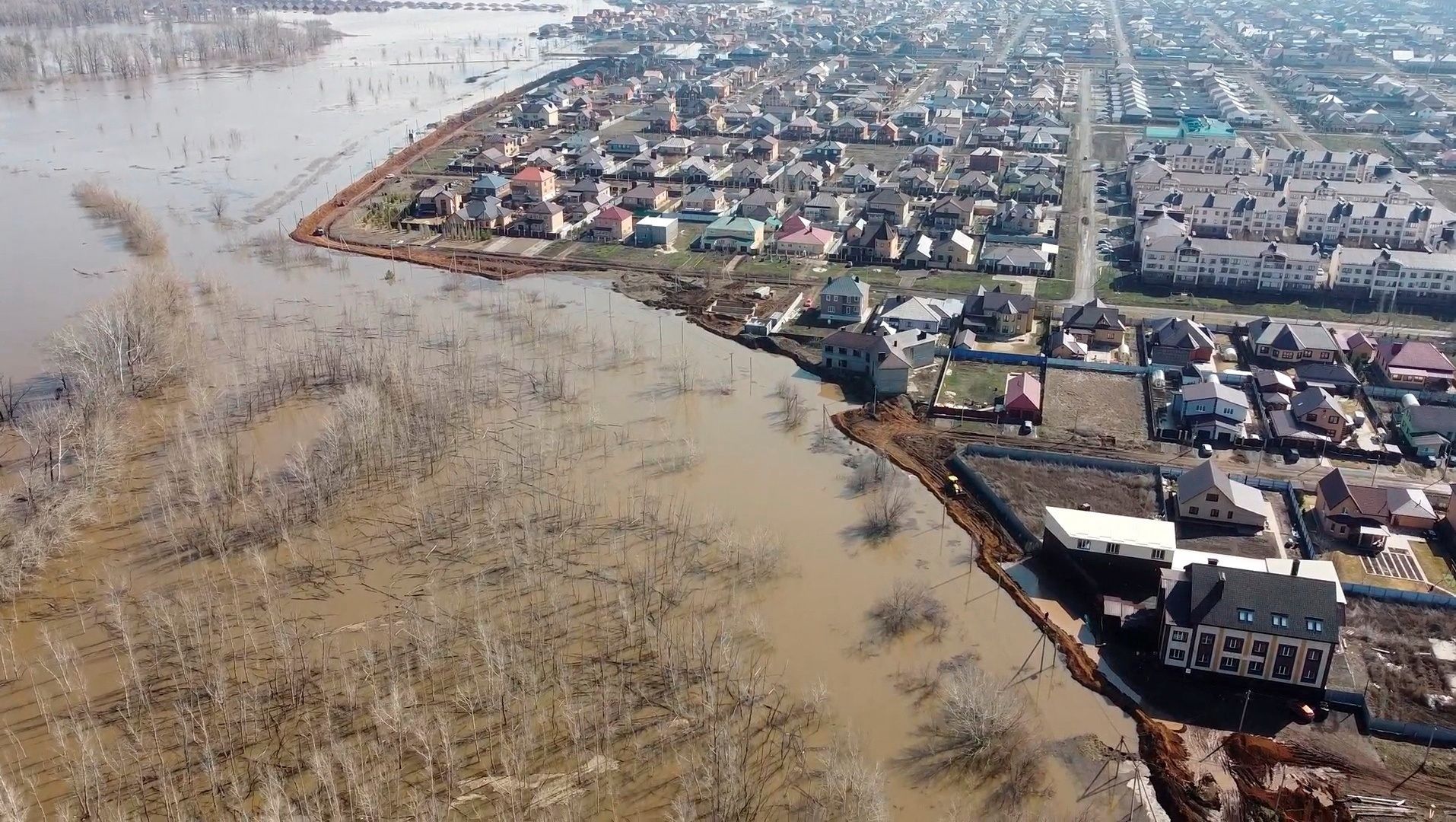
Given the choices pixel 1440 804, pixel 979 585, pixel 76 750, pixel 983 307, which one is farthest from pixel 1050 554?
pixel 76 750

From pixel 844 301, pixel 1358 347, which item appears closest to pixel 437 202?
pixel 844 301

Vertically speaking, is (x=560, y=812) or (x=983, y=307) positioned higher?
(x=983, y=307)

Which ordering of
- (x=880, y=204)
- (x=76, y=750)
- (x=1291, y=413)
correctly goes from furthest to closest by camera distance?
(x=880, y=204), (x=1291, y=413), (x=76, y=750)

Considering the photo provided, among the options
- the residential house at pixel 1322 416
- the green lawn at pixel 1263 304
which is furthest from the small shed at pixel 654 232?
the residential house at pixel 1322 416

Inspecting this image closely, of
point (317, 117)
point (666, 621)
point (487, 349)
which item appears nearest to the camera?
point (666, 621)

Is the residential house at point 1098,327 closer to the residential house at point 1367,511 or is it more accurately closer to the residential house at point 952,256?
the residential house at point 952,256

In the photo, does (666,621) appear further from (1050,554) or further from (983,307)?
(983,307)

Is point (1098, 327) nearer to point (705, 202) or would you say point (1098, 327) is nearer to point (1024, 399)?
point (1024, 399)

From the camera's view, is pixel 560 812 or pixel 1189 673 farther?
pixel 1189 673
